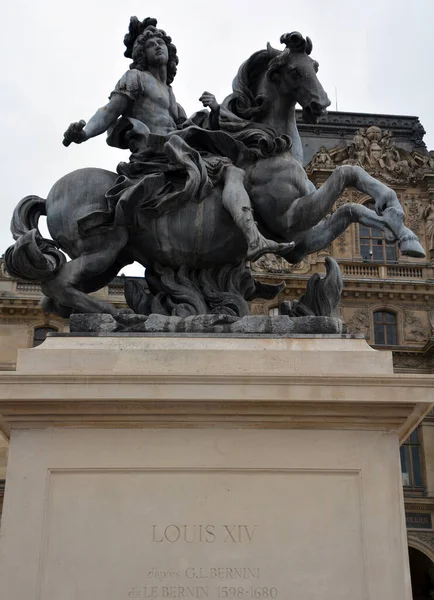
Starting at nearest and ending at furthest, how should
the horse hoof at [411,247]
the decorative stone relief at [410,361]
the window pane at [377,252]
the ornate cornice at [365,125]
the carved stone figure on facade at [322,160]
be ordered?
the horse hoof at [411,247] < the decorative stone relief at [410,361] < the carved stone figure on facade at [322,160] < the window pane at [377,252] < the ornate cornice at [365,125]

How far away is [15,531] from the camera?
192 inches

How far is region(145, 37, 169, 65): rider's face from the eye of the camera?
689cm

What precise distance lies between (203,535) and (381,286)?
33.8 metres

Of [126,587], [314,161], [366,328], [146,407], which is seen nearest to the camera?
[126,587]

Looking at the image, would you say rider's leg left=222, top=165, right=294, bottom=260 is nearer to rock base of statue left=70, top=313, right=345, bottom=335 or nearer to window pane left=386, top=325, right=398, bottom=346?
rock base of statue left=70, top=313, right=345, bottom=335

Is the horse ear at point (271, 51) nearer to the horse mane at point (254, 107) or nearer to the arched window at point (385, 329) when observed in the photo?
the horse mane at point (254, 107)

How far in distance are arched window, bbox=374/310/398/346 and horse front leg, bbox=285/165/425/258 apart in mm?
31841

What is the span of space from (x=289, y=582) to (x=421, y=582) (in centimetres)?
3198

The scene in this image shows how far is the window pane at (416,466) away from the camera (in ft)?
113

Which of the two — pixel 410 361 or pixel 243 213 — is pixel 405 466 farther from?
pixel 243 213

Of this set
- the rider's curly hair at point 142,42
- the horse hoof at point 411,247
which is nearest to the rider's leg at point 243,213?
the horse hoof at point 411,247

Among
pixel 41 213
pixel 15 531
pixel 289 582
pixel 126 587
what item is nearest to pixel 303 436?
pixel 289 582

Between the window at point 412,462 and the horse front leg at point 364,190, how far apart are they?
96.7 ft

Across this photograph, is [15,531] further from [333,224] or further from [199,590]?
[333,224]
